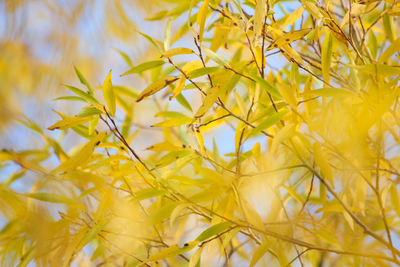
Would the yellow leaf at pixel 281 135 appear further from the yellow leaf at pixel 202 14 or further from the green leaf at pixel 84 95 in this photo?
the green leaf at pixel 84 95

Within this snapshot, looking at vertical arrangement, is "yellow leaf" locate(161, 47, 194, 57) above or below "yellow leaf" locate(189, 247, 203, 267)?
above

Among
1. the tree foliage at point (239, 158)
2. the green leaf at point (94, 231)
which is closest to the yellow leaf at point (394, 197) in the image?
the tree foliage at point (239, 158)

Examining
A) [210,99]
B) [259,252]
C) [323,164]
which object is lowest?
[259,252]

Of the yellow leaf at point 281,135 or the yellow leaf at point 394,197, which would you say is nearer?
the yellow leaf at point 281,135

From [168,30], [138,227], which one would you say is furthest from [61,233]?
[168,30]

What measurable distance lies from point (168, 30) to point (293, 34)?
0.75 feet

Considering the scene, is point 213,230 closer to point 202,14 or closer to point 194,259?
point 194,259

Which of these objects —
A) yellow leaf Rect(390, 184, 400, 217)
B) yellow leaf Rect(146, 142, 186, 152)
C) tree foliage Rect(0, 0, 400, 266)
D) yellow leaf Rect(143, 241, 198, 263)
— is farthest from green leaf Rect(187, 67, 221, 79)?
yellow leaf Rect(390, 184, 400, 217)

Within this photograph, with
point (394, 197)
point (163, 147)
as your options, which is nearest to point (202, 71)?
point (163, 147)

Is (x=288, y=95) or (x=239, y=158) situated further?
(x=239, y=158)

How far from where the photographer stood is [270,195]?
0.66 m

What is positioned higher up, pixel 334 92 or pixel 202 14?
pixel 202 14

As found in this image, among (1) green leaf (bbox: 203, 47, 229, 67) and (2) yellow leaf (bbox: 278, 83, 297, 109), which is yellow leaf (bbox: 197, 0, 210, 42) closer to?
(1) green leaf (bbox: 203, 47, 229, 67)

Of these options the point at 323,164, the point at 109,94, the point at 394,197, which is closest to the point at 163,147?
the point at 109,94
